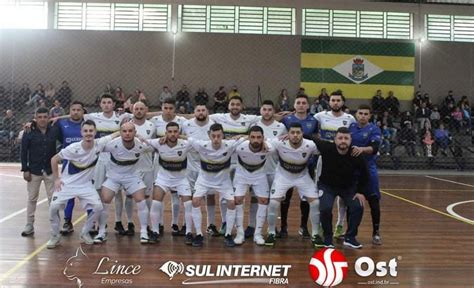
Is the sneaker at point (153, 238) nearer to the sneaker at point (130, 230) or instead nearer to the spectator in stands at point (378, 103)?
the sneaker at point (130, 230)

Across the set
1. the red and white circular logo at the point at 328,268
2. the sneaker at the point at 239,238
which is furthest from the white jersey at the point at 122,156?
the red and white circular logo at the point at 328,268

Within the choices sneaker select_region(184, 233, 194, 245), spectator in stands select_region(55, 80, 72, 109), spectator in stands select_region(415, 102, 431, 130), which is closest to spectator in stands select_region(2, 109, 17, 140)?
spectator in stands select_region(55, 80, 72, 109)

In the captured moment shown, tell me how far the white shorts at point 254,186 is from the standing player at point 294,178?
0.09 meters

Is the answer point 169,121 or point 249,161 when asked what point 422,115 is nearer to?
point 249,161

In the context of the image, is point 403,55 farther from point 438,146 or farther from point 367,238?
point 367,238

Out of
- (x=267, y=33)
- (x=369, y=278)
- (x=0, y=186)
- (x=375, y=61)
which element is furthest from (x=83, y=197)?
(x=375, y=61)

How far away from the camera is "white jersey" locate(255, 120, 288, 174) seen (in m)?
6.15

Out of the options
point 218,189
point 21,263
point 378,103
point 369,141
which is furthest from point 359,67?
point 21,263

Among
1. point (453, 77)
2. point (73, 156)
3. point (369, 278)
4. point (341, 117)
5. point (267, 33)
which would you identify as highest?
point (267, 33)

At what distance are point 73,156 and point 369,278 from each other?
3.57 metres

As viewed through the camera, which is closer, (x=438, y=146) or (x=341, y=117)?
(x=341, y=117)

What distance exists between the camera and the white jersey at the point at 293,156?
577cm

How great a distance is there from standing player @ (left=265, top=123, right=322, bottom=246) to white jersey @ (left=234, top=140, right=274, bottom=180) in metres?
0.21

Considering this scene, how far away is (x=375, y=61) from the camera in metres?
20.0
